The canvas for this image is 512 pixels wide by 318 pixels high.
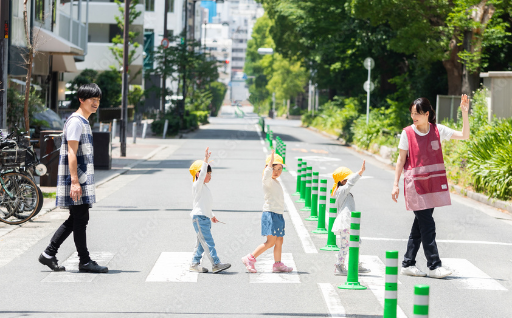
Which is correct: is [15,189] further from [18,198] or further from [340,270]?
[340,270]

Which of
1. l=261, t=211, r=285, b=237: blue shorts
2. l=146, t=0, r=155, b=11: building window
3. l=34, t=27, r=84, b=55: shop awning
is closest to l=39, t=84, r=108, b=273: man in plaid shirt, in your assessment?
l=261, t=211, r=285, b=237: blue shorts

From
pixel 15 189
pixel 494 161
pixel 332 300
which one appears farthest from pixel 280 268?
pixel 494 161

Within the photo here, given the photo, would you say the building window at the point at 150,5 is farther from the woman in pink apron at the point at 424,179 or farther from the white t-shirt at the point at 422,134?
the woman in pink apron at the point at 424,179

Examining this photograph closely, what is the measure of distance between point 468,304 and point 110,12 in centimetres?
5087

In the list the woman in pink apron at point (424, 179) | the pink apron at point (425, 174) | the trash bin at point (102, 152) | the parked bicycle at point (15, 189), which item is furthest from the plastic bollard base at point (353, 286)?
the trash bin at point (102, 152)

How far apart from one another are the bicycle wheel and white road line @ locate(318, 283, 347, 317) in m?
5.13

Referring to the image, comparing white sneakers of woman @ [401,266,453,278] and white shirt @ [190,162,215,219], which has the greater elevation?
white shirt @ [190,162,215,219]

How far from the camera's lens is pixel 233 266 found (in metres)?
7.96

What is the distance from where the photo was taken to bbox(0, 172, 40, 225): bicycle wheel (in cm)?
1034

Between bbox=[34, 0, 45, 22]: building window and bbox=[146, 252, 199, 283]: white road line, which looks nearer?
bbox=[146, 252, 199, 283]: white road line

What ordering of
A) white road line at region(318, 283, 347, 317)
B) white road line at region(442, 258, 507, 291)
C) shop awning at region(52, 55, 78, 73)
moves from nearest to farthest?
Answer: 1. white road line at region(318, 283, 347, 317)
2. white road line at region(442, 258, 507, 291)
3. shop awning at region(52, 55, 78, 73)

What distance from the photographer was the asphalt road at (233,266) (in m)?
6.24

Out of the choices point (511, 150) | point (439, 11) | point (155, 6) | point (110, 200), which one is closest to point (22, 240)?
point (110, 200)

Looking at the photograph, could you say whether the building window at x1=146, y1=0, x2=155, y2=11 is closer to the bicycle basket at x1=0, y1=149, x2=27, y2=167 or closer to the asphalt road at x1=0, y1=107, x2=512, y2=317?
the asphalt road at x1=0, y1=107, x2=512, y2=317
